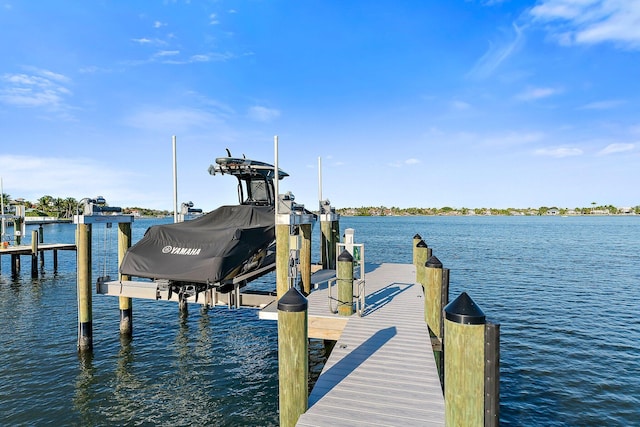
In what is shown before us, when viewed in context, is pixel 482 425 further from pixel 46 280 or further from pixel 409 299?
pixel 46 280

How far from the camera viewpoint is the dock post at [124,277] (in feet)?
46.2

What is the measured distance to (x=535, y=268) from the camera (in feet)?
109

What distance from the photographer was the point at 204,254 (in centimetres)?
1094

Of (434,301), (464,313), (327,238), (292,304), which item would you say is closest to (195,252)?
(292,304)

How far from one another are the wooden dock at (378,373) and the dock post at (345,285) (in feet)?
0.99

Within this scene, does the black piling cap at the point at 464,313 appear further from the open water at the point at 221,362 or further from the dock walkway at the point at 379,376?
the open water at the point at 221,362

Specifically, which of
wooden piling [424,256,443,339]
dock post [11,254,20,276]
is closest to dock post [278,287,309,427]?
wooden piling [424,256,443,339]

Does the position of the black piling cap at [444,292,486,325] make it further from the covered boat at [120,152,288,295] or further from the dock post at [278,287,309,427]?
the covered boat at [120,152,288,295]

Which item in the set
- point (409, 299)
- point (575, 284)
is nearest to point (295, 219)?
point (409, 299)

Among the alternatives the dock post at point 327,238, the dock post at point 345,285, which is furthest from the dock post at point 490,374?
the dock post at point 327,238

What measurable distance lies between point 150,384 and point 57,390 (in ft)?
8.72

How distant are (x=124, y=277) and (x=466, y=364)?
13028mm

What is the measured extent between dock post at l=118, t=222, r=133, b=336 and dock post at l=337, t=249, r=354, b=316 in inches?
333

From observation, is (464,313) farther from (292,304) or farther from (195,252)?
(195,252)
